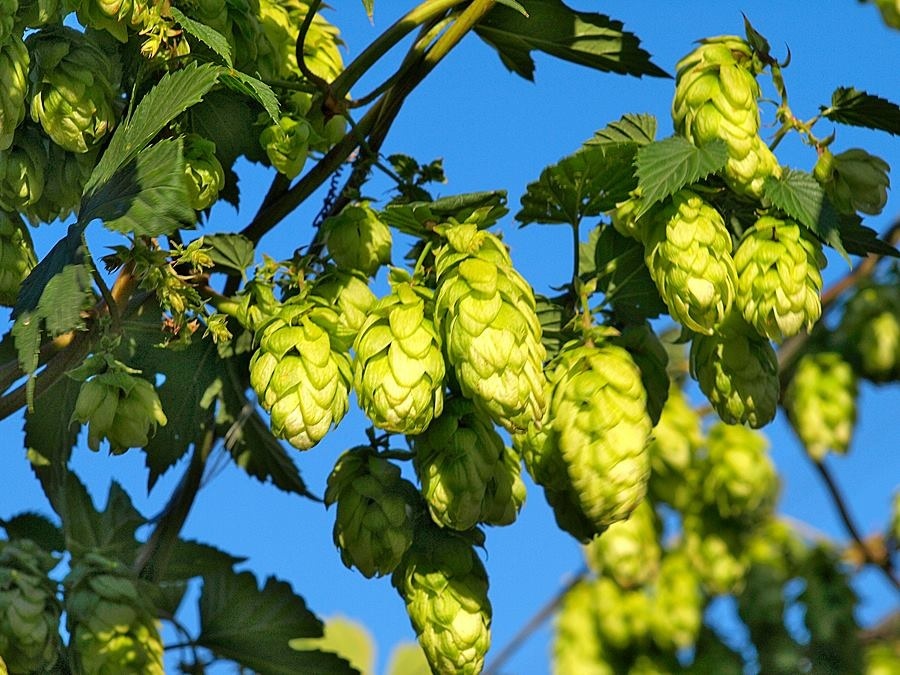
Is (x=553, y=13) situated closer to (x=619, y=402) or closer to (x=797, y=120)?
(x=797, y=120)

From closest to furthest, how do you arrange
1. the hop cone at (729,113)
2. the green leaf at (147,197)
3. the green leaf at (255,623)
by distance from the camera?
1. the green leaf at (147,197)
2. the hop cone at (729,113)
3. the green leaf at (255,623)

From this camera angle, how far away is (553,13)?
1644mm

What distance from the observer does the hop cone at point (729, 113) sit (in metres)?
1.35

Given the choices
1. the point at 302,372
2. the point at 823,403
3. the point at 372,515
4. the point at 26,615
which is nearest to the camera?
the point at 302,372

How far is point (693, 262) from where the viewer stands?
4.29 ft

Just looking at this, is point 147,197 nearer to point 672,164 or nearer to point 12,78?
point 12,78

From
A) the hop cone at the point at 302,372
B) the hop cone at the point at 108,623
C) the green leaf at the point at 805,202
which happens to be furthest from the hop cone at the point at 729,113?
the hop cone at the point at 108,623

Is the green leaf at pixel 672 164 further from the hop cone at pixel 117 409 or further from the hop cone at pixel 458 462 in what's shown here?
the hop cone at pixel 117 409

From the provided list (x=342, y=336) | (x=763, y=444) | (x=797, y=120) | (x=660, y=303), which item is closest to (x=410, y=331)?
(x=342, y=336)

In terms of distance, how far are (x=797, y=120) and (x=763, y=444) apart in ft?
8.45

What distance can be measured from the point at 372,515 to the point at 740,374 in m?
0.44

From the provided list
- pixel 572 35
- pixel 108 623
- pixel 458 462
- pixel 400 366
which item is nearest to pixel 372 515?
pixel 458 462

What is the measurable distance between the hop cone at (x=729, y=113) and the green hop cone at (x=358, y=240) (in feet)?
1.16

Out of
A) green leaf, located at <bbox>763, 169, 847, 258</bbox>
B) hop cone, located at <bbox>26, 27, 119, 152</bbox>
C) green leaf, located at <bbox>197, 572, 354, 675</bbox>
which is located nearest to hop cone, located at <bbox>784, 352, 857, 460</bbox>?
green leaf, located at <bbox>197, 572, 354, 675</bbox>
